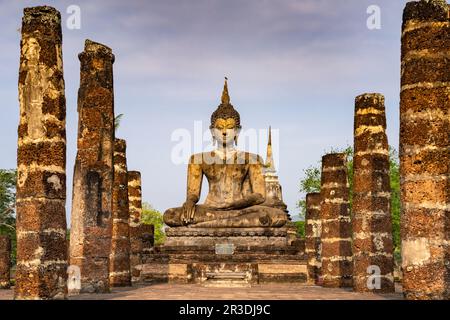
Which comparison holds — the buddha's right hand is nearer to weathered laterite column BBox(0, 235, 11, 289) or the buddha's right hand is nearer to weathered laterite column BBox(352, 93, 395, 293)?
weathered laterite column BBox(0, 235, 11, 289)

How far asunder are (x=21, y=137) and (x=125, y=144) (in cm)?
682

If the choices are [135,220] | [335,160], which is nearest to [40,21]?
[335,160]

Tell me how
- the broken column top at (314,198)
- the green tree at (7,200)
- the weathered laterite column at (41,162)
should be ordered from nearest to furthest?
the weathered laterite column at (41,162) → the broken column top at (314,198) → the green tree at (7,200)

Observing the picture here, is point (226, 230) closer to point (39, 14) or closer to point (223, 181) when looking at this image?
point (223, 181)

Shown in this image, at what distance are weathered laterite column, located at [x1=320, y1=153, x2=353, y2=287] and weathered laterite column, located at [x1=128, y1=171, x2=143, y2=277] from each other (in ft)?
19.2

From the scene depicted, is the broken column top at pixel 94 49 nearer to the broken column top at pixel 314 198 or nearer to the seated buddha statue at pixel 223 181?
the seated buddha statue at pixel 223 181

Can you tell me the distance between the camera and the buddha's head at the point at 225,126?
73.5 ft

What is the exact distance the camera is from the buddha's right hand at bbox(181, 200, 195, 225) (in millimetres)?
20672

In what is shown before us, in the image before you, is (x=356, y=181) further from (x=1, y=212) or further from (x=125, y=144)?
(x=1, y=212)

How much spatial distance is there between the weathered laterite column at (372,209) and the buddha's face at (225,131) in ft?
24.7

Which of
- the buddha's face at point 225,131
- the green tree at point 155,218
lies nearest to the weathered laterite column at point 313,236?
the buddha's face at point 225,131

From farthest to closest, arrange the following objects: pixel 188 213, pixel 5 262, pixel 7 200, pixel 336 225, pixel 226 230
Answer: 1. pixel 7 200
2. pixel 188 213
3. pixel 226 230
4. pixel 336 225
5. pixel 5 262

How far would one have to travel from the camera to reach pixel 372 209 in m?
15.0

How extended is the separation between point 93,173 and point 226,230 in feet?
22.3
